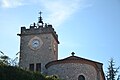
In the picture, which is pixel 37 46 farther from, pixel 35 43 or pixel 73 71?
pixel 73 71

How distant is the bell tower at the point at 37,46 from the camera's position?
41969mm

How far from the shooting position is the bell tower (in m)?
42.0

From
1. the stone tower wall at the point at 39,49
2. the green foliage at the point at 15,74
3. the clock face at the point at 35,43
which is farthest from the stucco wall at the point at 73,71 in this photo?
the green foliage at the point at 15,74

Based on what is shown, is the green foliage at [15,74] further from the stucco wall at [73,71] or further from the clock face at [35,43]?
the clock face at [35,43]

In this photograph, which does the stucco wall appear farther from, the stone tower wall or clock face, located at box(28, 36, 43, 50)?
clock face, located at box(28, 36, 43, 50)

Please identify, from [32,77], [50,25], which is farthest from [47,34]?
[32,77]

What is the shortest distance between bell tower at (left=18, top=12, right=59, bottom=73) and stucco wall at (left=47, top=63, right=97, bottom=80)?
6148 millimetres

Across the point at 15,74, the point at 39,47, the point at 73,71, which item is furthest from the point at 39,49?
the point at 15,74

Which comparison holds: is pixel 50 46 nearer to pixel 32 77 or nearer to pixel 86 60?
pixel 86 60

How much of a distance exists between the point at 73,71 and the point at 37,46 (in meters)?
9.04

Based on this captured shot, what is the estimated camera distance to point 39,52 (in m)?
42.4

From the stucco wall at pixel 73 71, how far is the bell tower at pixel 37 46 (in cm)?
615

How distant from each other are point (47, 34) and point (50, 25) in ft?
3.91

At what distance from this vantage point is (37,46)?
42.8 m
